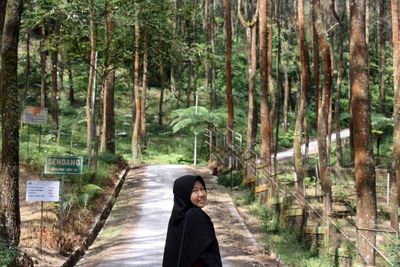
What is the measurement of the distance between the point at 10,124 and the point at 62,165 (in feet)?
8.17

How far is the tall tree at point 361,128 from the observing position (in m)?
10.2

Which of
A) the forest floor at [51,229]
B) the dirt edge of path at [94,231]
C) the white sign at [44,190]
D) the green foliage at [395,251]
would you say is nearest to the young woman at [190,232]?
the green foliage at [395,251]

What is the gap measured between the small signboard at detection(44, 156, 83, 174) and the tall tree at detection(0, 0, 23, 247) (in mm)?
2085

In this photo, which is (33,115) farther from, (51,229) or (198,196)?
(198,196)

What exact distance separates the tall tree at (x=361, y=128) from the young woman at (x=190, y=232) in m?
6.64

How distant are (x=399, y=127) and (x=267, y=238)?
244 inches

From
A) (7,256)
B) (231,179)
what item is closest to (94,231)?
(7,256)

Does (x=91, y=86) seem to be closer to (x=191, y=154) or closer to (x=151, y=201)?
(x=151, y=201)

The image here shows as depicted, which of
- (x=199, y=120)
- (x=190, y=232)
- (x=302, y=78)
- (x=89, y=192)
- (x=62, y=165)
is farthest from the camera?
(x=199, y=120)

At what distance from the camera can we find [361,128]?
10523 millimetres

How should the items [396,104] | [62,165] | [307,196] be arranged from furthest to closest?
[396,104] → [307,196] → [62,165]

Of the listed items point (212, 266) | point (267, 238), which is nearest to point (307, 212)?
point (267, 238)

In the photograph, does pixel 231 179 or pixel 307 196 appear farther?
pixel 231 179

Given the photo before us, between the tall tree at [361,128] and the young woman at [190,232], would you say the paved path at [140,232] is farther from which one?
the young woman at [190,232]
